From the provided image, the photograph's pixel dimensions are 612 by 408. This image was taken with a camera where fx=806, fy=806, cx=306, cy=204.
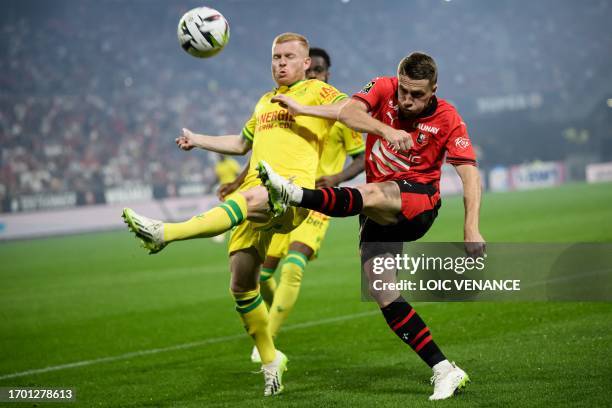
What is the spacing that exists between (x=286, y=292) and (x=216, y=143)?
164 centimetres

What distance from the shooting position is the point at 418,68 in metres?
5.02

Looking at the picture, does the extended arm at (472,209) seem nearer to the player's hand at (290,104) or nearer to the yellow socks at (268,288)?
the player's hand at (290,104)

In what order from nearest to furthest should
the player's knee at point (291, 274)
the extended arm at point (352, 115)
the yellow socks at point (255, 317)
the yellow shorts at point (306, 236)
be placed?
the extended arm at point (352, 115) → the yellow socks at point (255, 317) → the player's knee at point (291, 274) → the yellow shorts at point (306, 236)

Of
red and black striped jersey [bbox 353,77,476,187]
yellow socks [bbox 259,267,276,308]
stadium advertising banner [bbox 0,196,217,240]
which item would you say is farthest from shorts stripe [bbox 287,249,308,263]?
stadium advertising banner [bbox 0,196,217,240]

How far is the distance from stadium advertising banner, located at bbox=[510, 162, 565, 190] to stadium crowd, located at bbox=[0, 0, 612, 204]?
4945 millimetres

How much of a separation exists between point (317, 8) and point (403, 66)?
142 ft

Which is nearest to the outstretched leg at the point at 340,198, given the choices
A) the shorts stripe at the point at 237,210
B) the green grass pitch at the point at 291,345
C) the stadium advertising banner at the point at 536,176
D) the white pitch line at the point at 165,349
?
the shorts stripe at the point at 237,210

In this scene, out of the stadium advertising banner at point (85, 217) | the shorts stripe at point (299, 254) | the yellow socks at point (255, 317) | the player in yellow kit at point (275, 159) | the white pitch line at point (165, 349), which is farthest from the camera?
the stadium advertising banner at point (85, 217)

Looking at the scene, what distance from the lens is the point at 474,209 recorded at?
495cm

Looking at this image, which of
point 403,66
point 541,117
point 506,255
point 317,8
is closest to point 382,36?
point 317,8

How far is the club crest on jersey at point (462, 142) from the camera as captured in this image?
5.14m

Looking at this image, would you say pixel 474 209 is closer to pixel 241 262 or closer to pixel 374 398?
pixel 374 398

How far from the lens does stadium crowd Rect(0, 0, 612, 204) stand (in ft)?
113

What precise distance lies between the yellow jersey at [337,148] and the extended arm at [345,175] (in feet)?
0.48
